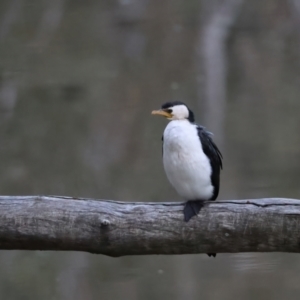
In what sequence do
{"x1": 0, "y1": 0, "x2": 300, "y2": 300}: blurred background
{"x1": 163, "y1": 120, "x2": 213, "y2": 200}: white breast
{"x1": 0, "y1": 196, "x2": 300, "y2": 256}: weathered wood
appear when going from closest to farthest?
{"x1": 0, "y1": 196, "x2": 300, "y2": 256}: weathered wood < {"x1": 163, "y1": 120, "x2": 213, "y2": 200}: white breast < {"x1": 0, "y1": 0, "x2": 300, "y2": 300}: blurred background

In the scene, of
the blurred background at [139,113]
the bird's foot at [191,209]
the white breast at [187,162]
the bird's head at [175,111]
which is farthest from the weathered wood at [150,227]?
the blurred background at [139,113]

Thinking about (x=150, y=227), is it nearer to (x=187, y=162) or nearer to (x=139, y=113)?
(x=187, y=162)

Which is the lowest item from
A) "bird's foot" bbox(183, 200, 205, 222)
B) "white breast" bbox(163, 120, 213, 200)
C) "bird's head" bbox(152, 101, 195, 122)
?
"bird's foot" bbox(183, 200, 205, 222)

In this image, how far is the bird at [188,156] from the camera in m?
1.71

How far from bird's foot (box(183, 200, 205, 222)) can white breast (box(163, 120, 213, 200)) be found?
15 centimetres

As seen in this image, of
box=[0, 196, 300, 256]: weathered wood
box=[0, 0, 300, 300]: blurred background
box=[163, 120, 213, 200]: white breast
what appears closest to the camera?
→ box=[0, 196, 300, 256]: weathered wood

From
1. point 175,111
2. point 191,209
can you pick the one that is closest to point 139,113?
point 175,111

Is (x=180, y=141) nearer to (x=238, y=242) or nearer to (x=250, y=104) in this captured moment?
(x=238, y=242)

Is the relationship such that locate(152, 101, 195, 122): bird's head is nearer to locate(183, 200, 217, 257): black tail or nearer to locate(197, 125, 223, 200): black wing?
locate(197, 125, 223, 200): black wing

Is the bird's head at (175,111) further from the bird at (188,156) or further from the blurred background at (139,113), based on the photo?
the blurred background at (139,113)

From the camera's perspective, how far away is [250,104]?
15.7ft

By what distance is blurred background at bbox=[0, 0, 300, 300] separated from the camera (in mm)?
3230

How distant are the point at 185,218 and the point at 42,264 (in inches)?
79.2

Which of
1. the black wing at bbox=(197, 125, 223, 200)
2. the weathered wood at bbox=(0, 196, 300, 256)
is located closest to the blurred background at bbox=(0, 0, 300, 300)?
the black wing at bbox=(197, 125, 223, 200)
